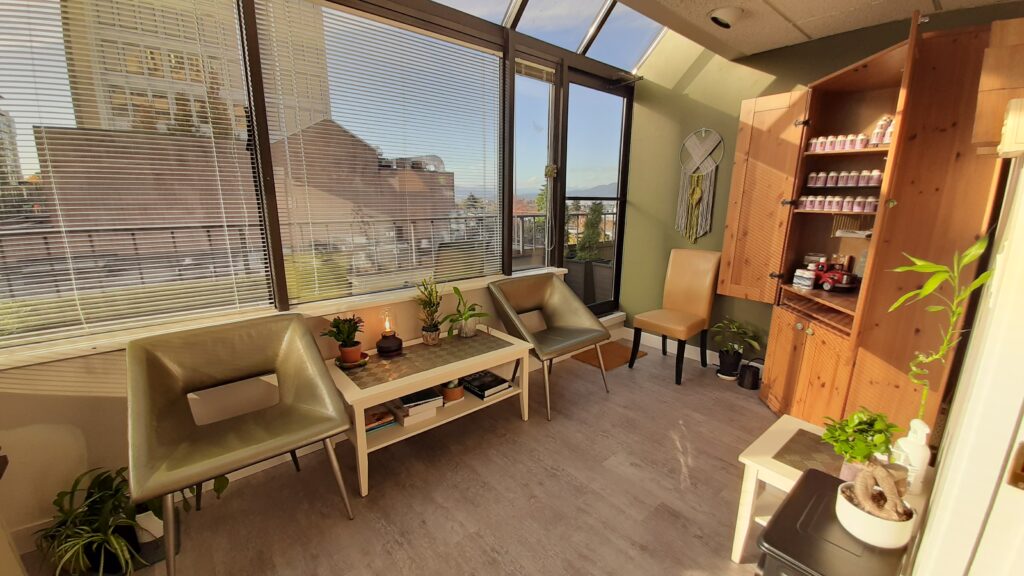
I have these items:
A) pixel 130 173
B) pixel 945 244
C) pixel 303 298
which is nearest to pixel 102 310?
pixel 130 173

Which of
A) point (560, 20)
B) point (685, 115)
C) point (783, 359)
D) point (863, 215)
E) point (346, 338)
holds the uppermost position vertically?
point (560, 20)

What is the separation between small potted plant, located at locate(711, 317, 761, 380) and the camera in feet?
10.5

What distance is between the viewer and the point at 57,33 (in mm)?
1614

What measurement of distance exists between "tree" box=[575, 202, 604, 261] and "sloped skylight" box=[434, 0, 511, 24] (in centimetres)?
171

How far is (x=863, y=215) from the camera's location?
102 inches

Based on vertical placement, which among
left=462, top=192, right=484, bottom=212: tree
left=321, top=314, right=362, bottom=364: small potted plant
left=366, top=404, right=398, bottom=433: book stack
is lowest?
left=366, top=404, right=398, bottom=433: book stack

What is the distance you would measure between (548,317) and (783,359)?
1579 mm

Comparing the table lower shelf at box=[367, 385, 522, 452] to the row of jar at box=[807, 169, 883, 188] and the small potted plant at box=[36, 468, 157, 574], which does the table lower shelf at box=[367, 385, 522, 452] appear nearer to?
the small potted plant at box=[36, 468, 157, 574]

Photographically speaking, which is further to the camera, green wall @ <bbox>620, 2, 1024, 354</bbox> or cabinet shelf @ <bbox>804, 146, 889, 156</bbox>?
green wall @ <bbox>620, 2, 1024, 354</bbox>

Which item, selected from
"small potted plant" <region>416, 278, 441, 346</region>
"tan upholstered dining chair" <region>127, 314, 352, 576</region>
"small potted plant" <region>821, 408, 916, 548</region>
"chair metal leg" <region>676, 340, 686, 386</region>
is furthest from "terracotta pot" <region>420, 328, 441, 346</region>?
"small potted plant" <region>821, 408, 916, 548</region>

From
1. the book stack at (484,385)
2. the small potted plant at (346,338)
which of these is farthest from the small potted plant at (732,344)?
the small potted plant at (346,338)

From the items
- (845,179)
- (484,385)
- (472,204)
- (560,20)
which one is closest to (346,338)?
(484,385)

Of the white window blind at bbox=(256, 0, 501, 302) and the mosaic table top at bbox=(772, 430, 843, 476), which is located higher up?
the white window blind at bbox=(256, 0, 501, 302)

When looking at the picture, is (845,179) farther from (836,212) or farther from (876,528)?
(876,528)
